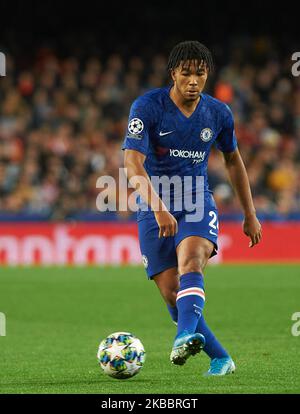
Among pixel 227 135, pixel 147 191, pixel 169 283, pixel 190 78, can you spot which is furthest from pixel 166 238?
pixel 190 78

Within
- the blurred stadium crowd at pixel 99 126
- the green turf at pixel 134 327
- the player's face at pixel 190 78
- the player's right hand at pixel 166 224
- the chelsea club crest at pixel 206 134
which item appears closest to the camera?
the player's right hand at pixel 166 224

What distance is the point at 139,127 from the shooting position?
6.88 m

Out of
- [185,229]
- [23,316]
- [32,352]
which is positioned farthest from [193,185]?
[23,316]

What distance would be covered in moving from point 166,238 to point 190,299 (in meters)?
0.57

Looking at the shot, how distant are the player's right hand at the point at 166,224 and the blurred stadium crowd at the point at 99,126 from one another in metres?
12.6

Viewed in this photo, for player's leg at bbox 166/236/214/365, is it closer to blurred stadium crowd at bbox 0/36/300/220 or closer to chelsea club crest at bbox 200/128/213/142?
chelsea club crest at bbox 200/128/213/142

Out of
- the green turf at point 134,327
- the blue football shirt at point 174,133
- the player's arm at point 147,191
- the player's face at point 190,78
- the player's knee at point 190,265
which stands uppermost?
the player's face at point 190,78

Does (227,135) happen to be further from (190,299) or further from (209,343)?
(209,343)

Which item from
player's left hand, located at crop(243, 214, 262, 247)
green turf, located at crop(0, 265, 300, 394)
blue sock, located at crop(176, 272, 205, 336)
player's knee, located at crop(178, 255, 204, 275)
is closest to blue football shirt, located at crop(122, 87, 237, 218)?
player's left hand, located at crop(243, 214, 262, 247)

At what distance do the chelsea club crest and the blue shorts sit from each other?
38 cm

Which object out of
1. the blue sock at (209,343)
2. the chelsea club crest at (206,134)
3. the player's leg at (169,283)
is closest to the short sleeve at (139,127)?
the chelsea club crest at (206,134)

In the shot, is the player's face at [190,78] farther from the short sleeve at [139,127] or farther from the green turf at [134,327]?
the green turf at [134,327]

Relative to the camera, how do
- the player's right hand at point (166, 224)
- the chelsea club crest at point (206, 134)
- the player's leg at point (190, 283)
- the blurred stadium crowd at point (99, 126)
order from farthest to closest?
the blurred stadium crowd at point (99, 126) < the chelsea club crest at point (206, 134) < the player's leg at point (190, 283) < the player's right hand at point (166, 224)

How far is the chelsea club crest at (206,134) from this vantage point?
7111mm
